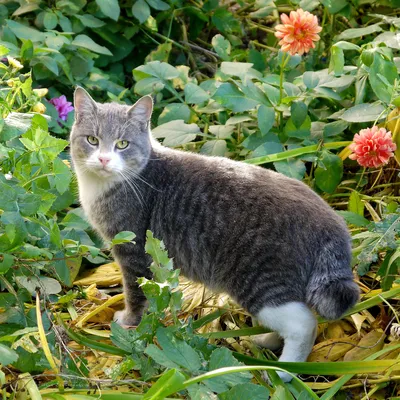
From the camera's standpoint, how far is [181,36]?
16.1 ft

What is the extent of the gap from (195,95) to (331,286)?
152 centimetres

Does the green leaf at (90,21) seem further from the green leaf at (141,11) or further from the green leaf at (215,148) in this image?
the green leaf at (215,148)

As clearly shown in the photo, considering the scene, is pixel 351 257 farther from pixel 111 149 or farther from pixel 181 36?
pixel 181 36

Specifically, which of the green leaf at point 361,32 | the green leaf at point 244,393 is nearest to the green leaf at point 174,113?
the green leaf at point 361,32

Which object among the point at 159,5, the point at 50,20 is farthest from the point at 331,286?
the point at 159,5

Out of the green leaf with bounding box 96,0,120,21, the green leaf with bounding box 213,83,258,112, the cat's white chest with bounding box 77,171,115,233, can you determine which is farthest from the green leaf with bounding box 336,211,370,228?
the green leaf with bounding box 96,0,120,21

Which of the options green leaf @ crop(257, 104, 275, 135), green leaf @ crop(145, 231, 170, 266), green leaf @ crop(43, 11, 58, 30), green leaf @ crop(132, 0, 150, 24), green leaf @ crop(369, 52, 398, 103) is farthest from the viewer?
green leaf @ crop(132, 0, 150, 24)

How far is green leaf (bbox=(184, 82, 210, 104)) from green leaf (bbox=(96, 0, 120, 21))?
655 mm

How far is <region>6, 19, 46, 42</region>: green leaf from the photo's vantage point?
3912 mm

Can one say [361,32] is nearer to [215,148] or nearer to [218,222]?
[215,148]

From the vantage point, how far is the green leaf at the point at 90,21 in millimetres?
4262

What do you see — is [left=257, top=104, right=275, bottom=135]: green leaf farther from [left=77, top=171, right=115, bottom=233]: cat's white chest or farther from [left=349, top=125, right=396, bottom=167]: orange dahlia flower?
[left=77, top=171, right=115, bottom=233]: cat's white chest

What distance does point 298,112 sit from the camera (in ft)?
11.8

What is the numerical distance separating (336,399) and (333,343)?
0.27 m
